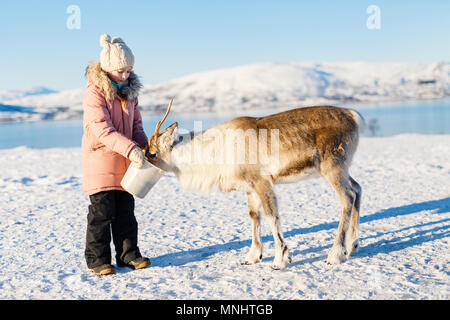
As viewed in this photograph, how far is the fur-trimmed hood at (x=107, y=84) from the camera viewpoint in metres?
4.10

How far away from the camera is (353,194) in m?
4.58

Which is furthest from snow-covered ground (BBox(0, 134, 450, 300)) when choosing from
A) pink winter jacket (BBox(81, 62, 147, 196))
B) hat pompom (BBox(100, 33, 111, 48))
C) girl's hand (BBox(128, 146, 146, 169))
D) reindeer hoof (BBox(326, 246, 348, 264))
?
hat pompom (BBox(100, 33, 111, 48))

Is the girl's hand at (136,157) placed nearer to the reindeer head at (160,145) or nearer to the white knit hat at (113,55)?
the reindeer head at (160,145)

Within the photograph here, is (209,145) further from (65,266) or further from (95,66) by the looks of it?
Answer: (65,266)

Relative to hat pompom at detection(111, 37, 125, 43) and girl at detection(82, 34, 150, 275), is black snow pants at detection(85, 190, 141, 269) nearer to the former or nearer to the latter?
girl at detection(82, 34, 150, 275)

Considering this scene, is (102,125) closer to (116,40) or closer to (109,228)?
(116,40)

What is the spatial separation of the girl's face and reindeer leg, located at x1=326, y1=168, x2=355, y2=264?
2.45m

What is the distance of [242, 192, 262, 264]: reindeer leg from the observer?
14.8ft

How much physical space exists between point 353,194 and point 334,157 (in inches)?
19.9

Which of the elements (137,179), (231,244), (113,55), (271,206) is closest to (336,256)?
(271,206)

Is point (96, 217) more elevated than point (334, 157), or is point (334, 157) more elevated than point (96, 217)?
point (334, 157)

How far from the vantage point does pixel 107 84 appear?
161 inches

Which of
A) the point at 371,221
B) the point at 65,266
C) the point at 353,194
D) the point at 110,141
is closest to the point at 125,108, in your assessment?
the point at 110,141
